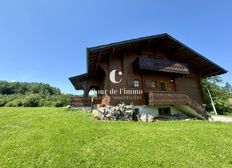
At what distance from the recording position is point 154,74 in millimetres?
18672

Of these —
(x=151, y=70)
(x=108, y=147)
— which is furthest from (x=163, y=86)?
(x=108, y=147)

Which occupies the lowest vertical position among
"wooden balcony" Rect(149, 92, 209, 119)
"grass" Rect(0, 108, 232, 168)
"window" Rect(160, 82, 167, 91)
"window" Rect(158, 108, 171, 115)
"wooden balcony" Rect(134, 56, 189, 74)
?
"grass" Rect(0, 108, 232, 168)

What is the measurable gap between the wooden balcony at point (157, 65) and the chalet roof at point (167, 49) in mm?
1846

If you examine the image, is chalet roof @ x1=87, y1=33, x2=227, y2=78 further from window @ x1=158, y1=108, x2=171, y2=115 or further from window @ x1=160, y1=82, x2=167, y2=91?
window @ x1=158, y1=108, x2=171, y2=115

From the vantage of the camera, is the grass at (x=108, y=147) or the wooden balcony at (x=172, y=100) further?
the wooden balcony at (x=172, y=100)

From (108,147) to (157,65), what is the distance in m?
12.0

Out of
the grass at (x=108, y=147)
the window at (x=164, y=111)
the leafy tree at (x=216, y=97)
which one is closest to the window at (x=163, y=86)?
the window at (x=164, y=111)

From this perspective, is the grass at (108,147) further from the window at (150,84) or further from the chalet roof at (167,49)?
the window at (150,84)

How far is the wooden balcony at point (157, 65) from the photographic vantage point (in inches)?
660

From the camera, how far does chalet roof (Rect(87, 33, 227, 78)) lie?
51.3ft

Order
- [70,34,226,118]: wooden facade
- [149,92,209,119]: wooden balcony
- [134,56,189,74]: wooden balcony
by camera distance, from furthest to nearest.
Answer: [134,56,189,74]: wooden balcony
[70,34,226,118]: wooden facade
[149,92,209,119]: wooden balcony

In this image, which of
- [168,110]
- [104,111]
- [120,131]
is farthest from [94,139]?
[168,110]

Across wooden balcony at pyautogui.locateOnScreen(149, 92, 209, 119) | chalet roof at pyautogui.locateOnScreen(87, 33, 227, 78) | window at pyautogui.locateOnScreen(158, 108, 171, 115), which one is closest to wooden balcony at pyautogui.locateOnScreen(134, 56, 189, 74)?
chalet roof at pyautogui.locateOnScreen(87, 33, 227, 78)

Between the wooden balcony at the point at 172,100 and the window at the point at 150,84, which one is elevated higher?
the window at the point at 150,84
